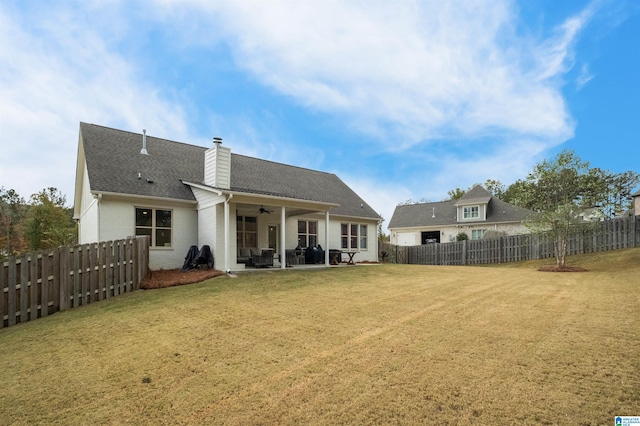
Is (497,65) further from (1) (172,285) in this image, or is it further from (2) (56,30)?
(2) (56,30)

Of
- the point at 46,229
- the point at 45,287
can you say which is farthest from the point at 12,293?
the point at 46,229

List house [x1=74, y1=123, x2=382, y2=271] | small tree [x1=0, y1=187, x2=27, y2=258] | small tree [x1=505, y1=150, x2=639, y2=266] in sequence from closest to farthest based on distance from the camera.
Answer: house [x1=74, y1=123, x2=382, y2=271] < small tree [x1=505, y1=150, x2=639, y2=266] < small tree [x1=0, y1=187, x2=27, y2=258]

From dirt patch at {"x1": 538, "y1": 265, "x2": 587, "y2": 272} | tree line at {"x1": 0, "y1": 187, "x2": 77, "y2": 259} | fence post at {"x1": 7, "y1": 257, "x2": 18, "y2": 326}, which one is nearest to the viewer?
fence post at {"x1": 7, "y1": 257, "x2": 18, "y2": 326}

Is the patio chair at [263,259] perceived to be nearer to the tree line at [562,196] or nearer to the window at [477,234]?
the tree line at [562,196]

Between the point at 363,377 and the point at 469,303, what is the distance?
14.3 feet

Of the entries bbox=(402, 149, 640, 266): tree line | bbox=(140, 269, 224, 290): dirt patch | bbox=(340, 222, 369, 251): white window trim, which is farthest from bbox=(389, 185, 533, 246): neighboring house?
bbox=(140, 269, 224, 290): dirt patch

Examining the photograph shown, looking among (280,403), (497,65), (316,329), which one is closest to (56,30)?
(316,329)

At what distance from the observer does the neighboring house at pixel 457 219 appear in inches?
1148

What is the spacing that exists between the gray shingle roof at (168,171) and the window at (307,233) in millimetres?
1757

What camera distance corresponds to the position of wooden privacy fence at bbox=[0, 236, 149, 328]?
688 centimetres

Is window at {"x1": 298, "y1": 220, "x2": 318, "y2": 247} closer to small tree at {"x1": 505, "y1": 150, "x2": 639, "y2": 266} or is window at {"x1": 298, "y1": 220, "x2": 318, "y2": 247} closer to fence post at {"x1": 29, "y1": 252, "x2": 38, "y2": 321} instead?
small tree at {"x1": 505, "y1": 150, "x2": 639, "y2": 266}

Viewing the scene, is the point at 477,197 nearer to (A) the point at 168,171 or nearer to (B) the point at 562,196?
(B) the point at 562,196

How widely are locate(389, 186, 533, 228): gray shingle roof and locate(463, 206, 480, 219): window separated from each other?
1.90 ft

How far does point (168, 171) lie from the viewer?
584 inches
